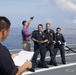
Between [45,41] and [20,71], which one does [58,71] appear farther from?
[20,71]

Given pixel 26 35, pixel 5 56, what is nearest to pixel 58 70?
pixel 26 35

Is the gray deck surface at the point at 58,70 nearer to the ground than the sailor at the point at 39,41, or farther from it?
nearer to the ground

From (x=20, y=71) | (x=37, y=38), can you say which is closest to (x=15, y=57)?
(x=20, y=71)

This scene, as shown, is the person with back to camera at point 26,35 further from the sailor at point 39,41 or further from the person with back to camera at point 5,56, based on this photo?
the person with back to camera at point 5,56

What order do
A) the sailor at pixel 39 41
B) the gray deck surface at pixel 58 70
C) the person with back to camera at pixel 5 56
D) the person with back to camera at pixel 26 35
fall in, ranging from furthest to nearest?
the person with back to camera at pixel 26 35
the sailor at pixel 39 41
the gray deck surface at pixel 58 70
the person with back to camera at pixel 5 56

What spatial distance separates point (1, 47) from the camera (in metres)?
3.03

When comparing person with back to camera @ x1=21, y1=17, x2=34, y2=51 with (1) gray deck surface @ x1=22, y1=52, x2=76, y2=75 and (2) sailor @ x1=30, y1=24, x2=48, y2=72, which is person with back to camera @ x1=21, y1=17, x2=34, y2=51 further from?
(1) gray deck surface @ x1=22, y1=52, x2=76, y2=75

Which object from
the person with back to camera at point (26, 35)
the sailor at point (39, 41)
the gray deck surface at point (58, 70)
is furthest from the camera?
the person with back to camera at point (26, 35)

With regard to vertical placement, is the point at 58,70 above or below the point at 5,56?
below

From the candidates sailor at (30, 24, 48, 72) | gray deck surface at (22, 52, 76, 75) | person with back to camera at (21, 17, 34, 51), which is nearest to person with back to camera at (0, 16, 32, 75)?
gray deck surface at (22, 52, 76, 75)

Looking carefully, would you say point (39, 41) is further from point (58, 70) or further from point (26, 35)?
point (58, 70)

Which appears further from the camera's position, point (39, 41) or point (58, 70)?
point (58, 70)

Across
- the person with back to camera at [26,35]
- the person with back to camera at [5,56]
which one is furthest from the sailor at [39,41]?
the person with back to camera at [5,56]

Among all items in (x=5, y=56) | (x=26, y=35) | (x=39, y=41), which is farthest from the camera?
(x=26, y=35)
